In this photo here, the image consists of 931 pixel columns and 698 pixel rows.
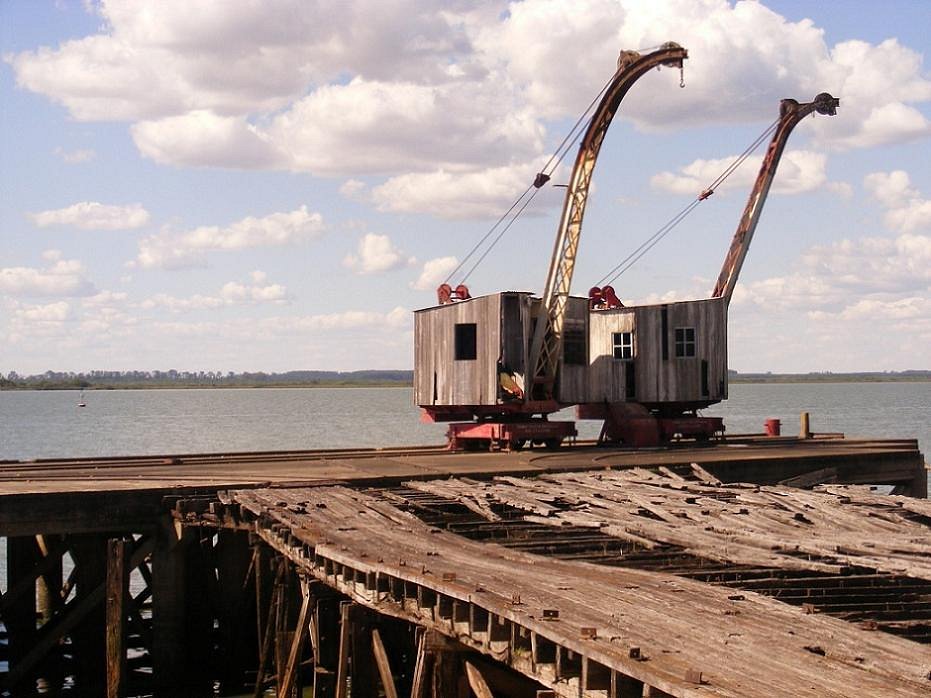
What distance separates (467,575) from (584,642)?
384cm

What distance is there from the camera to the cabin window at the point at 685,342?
38.7 metres

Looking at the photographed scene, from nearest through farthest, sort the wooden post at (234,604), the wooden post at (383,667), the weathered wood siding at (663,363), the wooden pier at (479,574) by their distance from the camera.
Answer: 1. the wooden pier at (479,574)
2. the wooden post at (383,667)
3. the wooden post at (234,604)
4. the weathered wood siding at (663,363)

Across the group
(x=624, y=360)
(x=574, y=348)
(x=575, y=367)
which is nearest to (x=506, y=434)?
(x=575, y=367)

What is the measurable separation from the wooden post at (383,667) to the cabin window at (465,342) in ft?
67.3

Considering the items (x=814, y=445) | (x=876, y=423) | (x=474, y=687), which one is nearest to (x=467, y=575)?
(x=474, y=687)

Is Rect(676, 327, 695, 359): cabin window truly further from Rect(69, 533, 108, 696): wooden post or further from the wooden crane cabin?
Rect(69, 533, 108, 696): wooden post

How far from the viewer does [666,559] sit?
660 inches

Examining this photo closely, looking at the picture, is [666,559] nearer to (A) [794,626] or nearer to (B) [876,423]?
(A) [794,626]

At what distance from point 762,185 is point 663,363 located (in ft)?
27.6

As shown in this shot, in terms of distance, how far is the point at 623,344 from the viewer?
38.9 m

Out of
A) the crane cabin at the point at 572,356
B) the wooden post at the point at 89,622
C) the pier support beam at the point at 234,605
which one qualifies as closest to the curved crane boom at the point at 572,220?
the crane cabin at the point at 572,356

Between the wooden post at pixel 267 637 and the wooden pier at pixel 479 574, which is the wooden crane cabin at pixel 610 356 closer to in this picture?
the wooden pier at pixel 479 574

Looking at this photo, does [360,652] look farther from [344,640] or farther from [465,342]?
[465,342]

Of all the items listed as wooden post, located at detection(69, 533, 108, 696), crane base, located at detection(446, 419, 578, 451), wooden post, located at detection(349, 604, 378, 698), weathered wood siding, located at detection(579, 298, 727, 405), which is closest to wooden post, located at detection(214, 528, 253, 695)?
wooden post, located at detection(69, 533, 108, 696)
